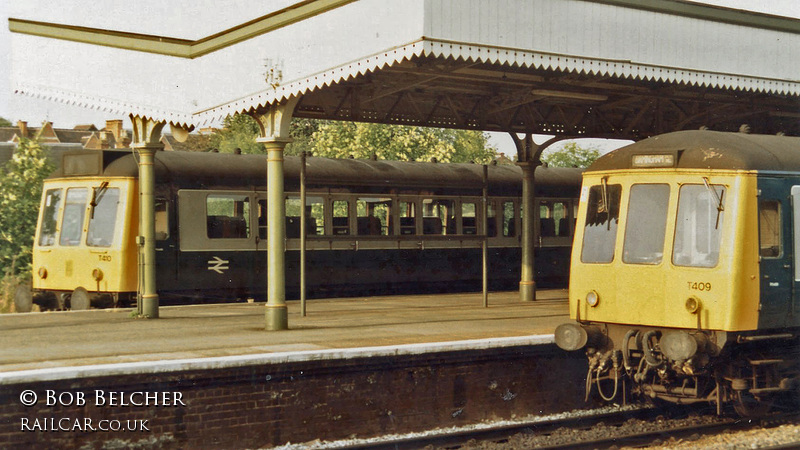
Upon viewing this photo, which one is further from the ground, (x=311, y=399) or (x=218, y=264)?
(x=218, y=264)

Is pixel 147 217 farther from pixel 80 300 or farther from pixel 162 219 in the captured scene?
pixel 80 300

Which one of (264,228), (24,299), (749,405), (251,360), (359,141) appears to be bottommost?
(749,405)

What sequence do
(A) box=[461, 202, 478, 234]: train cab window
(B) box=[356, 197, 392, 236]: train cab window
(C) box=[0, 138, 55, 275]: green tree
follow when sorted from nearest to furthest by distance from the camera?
(B) box=[356, 197, 392, 236]: train cab window < (A) box=[461, 202, 478, 234]: train cab window < (C) box=[0, 138, 55, 275]: green tree

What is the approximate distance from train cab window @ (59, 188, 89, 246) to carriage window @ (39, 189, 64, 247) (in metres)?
0.22

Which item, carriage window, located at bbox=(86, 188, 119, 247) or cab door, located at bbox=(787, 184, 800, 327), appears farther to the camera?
carriage window, located at bbox=(86, 188, 119, 247)

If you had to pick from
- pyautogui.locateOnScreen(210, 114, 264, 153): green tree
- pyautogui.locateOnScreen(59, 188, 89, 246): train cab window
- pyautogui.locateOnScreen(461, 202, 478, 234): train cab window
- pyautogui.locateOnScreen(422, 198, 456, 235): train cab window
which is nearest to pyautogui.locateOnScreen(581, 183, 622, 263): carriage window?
pyautogui.locateOnScreen(422, 198, 456, 235): train cab window

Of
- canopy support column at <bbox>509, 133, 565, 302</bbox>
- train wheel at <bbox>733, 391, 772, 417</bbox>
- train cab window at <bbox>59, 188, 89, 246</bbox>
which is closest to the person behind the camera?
train wheel at <bbox>733, 391, 772, 417</bbox>

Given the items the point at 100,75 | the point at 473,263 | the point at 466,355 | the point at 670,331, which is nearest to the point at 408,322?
the point at 466,355

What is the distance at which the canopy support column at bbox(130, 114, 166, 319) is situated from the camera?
14.1 metres

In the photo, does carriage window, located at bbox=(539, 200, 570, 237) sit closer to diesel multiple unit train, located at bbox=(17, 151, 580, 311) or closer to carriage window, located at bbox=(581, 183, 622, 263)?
diesel multiple unit train, located at bbox=(17, 151, 580, 311)

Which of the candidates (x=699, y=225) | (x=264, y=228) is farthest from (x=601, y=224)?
(x=264, y=228)

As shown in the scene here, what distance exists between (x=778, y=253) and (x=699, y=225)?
90 cm

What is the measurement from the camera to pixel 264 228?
17.6 m

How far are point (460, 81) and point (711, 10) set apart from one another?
344 cm
